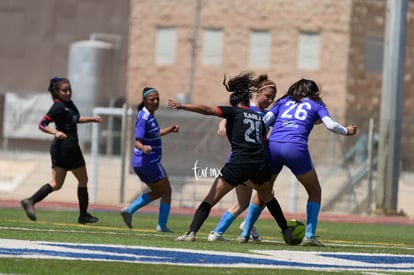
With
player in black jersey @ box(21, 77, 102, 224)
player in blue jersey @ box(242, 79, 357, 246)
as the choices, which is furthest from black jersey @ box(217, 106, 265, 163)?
player in black jersey @ box(21, 77, 102, 224)

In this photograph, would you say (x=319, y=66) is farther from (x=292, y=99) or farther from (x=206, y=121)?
(x=292, y=99)

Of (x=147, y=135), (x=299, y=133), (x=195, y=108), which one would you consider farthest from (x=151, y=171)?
(x=195, y=108)

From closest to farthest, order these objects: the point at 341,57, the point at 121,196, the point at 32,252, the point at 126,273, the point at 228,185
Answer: the point at 126,273
the point at 32,252
the point at 228,185
the point at 121,196
the point at 341,57

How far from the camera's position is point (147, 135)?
1677 cm

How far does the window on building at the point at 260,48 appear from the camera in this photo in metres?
43.2

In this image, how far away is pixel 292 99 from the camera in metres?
14.6

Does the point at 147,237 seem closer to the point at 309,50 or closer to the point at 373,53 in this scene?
the point at 373,53

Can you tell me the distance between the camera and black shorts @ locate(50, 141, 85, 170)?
17.3 metres

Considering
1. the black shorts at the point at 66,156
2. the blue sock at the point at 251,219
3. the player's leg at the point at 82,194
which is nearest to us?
the blue sock at the point at 251,219

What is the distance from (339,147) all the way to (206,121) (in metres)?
2.94

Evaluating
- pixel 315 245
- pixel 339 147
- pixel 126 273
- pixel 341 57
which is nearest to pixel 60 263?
pixel 126 273

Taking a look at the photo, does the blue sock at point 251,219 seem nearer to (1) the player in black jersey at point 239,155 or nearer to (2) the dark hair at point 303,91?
(1) the player in black jersey at point 239,155

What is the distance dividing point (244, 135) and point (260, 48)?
29.6 meters

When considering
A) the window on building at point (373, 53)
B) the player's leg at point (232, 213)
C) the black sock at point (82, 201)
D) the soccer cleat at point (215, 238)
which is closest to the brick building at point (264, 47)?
the window on building at point (373, 53)
